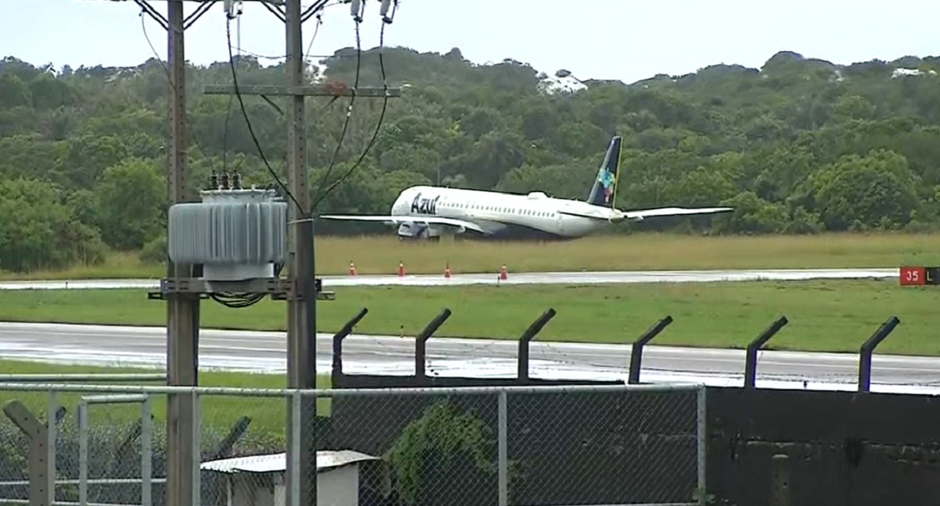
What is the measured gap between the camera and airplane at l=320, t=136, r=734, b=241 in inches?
2618

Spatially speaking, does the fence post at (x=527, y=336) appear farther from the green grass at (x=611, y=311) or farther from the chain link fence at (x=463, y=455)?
the green grass at (x=611, y=311)

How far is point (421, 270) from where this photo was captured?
56.3m

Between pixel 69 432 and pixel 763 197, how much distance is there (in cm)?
6324

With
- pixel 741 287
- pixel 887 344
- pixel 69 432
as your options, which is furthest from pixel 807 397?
pixel 741 287

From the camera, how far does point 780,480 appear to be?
1332 centimetres

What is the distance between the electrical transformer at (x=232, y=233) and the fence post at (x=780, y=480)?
162 inches

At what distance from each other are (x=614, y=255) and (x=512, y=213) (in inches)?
468

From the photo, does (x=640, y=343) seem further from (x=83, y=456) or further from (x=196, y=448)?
(x=83, y=456)

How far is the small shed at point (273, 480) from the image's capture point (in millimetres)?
13797

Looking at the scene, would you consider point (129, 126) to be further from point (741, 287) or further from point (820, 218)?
point (741, 287)

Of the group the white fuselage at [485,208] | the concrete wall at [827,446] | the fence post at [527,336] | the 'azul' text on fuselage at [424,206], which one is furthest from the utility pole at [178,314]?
the 'azul' text on fuselage at [424,206]

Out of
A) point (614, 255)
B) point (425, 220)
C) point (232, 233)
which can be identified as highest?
point (232, 233)

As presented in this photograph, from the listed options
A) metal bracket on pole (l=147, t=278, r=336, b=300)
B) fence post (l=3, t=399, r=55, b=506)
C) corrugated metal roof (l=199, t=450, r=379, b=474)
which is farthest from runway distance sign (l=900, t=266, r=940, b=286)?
fence post (l=3, t=399, r=55, b=506)

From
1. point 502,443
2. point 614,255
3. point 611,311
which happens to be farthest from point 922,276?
point 614,255
